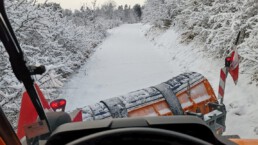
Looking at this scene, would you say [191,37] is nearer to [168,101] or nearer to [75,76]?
[75,76]

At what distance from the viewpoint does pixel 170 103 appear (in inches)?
138

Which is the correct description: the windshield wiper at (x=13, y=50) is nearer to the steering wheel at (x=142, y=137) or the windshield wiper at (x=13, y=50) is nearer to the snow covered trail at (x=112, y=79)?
the steering wheel at (x=142, y=137)

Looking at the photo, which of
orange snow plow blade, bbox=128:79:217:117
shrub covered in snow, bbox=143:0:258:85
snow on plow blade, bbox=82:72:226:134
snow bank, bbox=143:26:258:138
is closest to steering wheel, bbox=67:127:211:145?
snow on plow blade, bbox=82:72:226:134

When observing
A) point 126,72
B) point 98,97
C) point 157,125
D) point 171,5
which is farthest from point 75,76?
point 171,5

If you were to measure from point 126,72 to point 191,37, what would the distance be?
4363 mm

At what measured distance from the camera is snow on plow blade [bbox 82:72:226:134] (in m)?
3.20

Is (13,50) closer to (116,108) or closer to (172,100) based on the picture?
(116,108)

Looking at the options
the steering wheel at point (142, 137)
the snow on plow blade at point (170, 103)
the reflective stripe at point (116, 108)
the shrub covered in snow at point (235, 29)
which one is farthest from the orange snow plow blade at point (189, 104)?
the steering wheel at point (142, 137)

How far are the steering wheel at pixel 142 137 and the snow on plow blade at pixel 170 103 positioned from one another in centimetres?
228

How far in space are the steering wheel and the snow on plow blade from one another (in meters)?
2.28

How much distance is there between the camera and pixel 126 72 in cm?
1003

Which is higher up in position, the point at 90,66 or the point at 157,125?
the point at 157,125

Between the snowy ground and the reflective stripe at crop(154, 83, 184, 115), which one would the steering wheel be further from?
the snowy ground

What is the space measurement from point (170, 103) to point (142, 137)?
2727mm
